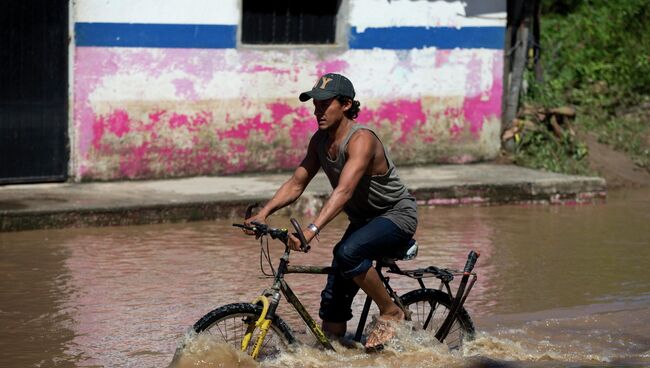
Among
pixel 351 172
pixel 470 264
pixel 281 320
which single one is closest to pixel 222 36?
pixel 470 264

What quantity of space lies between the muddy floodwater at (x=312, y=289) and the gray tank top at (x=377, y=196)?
0.71m

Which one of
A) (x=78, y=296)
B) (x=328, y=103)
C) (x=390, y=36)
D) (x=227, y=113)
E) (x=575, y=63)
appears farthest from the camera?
(x=575, y=63)

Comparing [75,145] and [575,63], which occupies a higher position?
[575,63]

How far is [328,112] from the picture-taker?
635 centimetres

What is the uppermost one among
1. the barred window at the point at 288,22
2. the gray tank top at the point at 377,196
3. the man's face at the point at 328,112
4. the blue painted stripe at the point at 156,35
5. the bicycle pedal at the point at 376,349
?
the barred window at the point at 288,22

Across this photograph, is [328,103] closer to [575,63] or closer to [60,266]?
[60,266]

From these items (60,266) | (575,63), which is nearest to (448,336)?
(60,266)

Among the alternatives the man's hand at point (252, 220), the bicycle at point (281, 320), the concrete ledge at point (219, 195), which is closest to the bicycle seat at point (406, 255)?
the bicycle at point (281, 320)

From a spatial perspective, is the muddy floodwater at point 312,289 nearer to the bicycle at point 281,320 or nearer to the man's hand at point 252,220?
the bicycle at point 281,320

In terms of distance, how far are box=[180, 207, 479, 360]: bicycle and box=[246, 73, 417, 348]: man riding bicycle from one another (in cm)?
12

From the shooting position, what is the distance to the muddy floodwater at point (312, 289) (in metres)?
7.01

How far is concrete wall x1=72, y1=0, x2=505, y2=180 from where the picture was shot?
12.2m

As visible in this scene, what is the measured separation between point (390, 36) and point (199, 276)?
5.48 m

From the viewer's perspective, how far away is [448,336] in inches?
273
